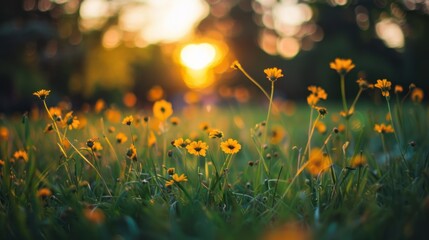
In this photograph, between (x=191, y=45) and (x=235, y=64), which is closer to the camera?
(x=235, y=64)

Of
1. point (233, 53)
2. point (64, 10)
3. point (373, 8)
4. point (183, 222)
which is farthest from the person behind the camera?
point (233, 53)

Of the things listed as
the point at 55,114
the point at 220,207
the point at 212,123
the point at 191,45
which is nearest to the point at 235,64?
the point at 220,207

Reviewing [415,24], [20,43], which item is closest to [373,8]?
[415,24]

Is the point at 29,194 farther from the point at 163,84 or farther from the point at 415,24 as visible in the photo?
the point at 415,24

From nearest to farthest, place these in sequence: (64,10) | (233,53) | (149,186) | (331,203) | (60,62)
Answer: (331,203) → (149,186) → (60,62) → (64,10) → (233,53)

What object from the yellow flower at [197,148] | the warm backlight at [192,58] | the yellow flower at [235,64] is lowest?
the warm backlight at [192,58]

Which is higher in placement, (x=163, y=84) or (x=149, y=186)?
(x=149, y=186)

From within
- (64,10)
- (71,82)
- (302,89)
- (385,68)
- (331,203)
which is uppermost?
(64,10)

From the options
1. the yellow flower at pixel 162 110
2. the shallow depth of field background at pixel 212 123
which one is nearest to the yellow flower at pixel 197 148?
the shallow depth of field background at pixel 212 123

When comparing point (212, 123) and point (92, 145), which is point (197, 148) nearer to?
point (92, 145)

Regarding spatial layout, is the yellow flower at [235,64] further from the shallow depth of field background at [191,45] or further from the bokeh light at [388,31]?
the bokeh light at [388,31]

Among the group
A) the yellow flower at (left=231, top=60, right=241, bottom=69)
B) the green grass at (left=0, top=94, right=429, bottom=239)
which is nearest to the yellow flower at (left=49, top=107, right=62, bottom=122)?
the green grass at (left=0, top=94, right=429, bottom=239)
